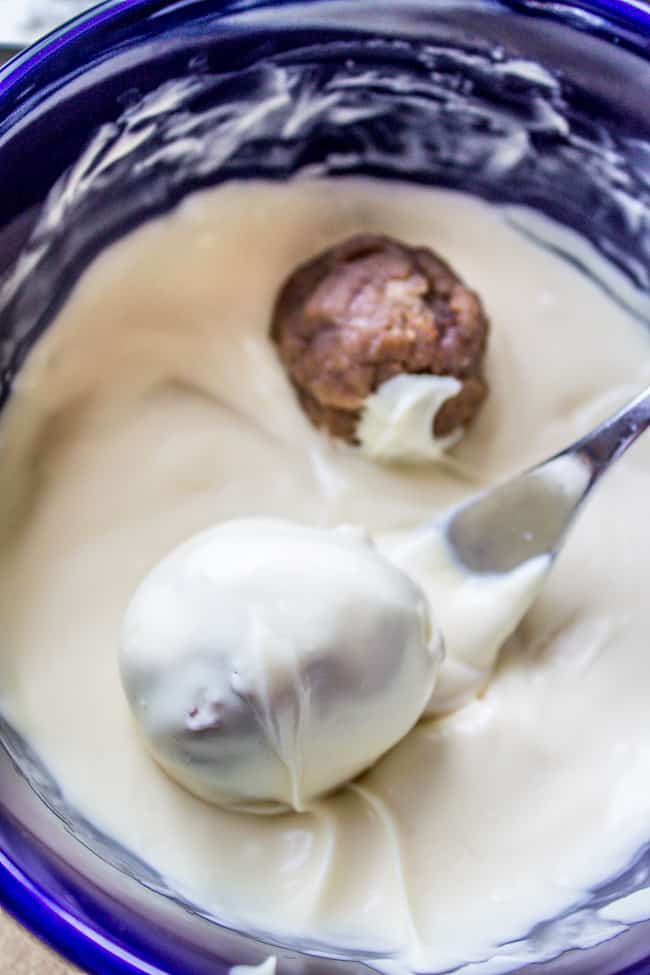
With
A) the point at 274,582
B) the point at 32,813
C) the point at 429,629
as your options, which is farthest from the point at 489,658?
the point at 32,813

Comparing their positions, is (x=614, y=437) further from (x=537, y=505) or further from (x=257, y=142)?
(x=257, y=142)

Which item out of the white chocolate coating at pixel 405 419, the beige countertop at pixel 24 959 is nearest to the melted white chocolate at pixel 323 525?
the white chocolate coating at pixel 405 419

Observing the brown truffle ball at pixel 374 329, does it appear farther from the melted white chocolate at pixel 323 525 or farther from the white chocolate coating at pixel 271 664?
the white chocolate coating at pixel 271 664

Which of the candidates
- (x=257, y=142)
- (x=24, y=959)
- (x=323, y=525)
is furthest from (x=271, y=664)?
(x=257, y=142)

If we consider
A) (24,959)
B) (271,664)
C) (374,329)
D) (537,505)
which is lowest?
(24,959)

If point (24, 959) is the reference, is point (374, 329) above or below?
above
